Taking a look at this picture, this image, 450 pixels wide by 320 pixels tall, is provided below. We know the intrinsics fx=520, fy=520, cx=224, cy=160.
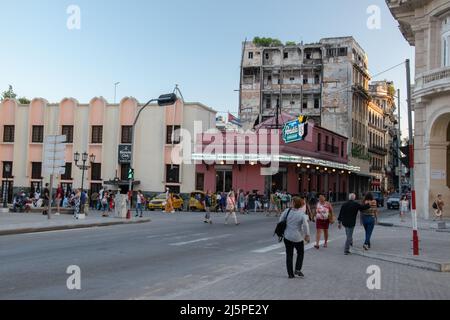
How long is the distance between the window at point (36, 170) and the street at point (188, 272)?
102 feet

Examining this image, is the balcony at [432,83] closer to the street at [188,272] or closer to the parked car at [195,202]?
the street at [188,272]

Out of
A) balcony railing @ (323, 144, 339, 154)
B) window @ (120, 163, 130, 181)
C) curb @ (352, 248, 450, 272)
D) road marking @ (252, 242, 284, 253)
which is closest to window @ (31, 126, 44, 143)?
window @ (120, 163, 130, 181)

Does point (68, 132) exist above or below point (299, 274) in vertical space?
above

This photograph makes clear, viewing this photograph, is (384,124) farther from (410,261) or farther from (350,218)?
(410,261)

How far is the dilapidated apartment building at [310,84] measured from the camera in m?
69.4

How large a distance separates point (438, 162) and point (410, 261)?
62.4ft

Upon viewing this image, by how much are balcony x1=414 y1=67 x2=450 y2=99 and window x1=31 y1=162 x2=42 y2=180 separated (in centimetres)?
3264

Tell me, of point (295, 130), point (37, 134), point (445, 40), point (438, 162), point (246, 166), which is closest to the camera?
point (445, 40)

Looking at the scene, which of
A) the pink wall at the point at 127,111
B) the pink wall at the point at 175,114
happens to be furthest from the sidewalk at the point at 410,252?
the pink wall at the point at 127,111

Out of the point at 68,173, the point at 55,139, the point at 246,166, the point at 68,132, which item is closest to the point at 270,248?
the point at 55,139

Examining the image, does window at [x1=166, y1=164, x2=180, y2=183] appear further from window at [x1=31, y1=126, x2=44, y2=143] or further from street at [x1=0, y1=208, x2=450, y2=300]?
street at [x1=0, y1=208, x2=450, y2=300]

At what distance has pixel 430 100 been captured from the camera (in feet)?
95.6
